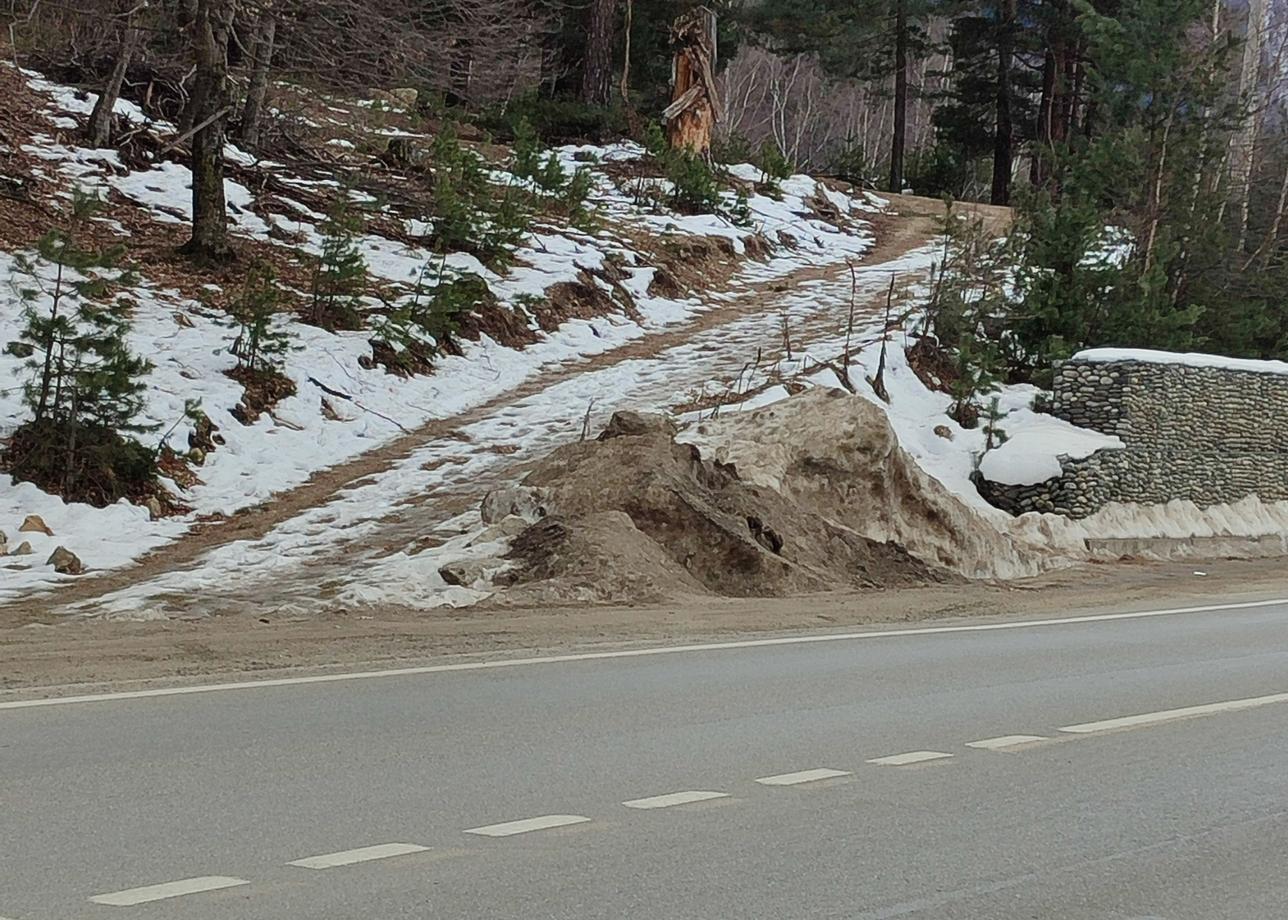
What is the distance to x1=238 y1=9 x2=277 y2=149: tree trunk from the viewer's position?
23.1 m

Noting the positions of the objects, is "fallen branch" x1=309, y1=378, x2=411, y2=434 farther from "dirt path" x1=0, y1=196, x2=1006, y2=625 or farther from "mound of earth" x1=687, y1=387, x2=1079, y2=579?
"mound of earth" x1=687, y1=387, x2=1079, y2=579

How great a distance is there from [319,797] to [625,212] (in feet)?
88.6

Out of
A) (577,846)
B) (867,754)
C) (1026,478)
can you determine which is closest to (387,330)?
(1026,478)

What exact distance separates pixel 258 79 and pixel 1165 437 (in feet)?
54.4

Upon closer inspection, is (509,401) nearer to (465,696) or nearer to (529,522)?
(529,522)

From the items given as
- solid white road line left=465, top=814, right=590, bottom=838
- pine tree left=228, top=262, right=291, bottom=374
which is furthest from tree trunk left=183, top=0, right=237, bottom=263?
solid white road line left=465, top=814, right=590, bottom=838

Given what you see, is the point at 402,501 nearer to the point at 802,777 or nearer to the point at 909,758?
the point at 909,758

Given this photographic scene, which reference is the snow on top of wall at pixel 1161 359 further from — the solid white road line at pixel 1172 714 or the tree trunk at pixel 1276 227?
the solid white road line at pixel 1172 714

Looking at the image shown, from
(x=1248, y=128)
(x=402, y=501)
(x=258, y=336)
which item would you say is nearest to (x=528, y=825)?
(x=402, y=501)

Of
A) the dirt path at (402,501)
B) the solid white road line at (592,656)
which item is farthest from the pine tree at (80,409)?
the solid white road line at (592,656)

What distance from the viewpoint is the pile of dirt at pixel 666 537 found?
13359 millimetres

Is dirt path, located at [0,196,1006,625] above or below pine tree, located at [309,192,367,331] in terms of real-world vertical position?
below

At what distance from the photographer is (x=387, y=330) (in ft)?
69.0

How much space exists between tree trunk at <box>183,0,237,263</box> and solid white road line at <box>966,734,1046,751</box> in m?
16.1
